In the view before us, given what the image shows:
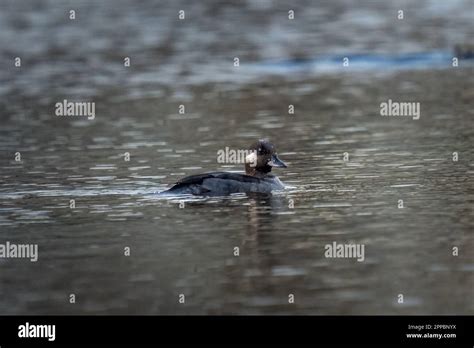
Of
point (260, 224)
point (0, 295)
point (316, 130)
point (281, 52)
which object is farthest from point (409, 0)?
point (0, 295)

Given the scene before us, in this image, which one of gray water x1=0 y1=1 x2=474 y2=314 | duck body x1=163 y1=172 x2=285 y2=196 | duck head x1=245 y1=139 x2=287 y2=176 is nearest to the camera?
gray water x1=0 y1=1 x2=474 y2=314

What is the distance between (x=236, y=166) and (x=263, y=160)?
7.97ft

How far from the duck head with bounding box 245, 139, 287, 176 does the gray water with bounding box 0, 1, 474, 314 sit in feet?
1.53

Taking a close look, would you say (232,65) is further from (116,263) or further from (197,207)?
(116,263)

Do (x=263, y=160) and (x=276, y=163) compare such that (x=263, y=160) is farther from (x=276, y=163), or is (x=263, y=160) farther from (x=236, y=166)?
(x=236, y=166)

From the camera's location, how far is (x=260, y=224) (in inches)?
727

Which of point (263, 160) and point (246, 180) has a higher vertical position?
point (263, 160)

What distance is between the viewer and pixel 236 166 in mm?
24312

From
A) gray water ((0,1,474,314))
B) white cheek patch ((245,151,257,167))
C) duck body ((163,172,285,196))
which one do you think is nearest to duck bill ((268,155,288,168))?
white cheek patch ((245,151,257,167))

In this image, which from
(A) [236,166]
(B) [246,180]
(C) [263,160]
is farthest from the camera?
(A) [236,166]

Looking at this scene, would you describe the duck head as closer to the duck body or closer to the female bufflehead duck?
the female bufflehead duck

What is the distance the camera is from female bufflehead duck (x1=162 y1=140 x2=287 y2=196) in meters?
20.3

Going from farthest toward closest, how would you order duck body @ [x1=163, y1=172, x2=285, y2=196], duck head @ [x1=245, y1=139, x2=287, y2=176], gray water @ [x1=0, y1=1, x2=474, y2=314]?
duck head @ [x1=245, y1=139, x2=287, y2=176]
duck body @ [x1=163, y1=172, x2=285, y2=196]
gray water @ [x1=0, y1=1, x2=474, y2=314]

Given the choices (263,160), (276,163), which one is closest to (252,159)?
(263,160)
